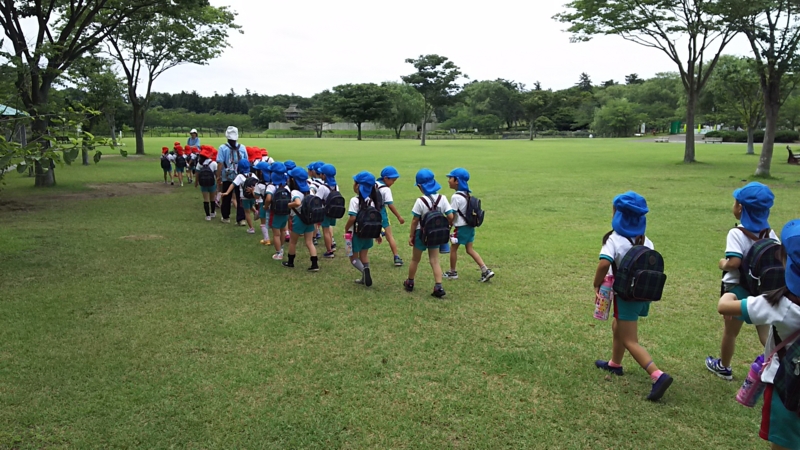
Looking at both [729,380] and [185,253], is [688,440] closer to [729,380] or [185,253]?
[729,380]

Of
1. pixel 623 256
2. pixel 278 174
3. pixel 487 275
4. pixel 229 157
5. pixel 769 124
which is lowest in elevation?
pixel 487 275

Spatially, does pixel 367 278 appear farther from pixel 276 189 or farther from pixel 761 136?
pixel 761 136

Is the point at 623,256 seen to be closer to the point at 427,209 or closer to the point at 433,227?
the point at 433,227

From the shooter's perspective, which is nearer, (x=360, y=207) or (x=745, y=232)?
(x=745, y=232)

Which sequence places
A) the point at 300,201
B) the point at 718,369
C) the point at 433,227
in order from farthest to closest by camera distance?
the point at 300,201
the point at 433,227
the point at 718,369

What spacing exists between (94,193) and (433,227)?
14.2 meters

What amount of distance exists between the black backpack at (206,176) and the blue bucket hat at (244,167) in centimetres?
144

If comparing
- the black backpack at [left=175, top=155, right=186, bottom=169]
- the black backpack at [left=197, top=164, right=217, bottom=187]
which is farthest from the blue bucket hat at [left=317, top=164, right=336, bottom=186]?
the black backpack at [left=175, top=155, right=186, bottom=169]

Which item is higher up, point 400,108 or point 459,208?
point 400,108

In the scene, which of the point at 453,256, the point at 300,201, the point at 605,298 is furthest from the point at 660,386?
the point at 300,201

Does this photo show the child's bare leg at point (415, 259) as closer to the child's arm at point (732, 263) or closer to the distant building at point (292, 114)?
the child's arm at point (732, 263)

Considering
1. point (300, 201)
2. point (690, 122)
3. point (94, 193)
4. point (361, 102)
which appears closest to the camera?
point (300, 201)

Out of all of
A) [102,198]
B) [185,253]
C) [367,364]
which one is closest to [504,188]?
[185,253]

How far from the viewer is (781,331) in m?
2.76
